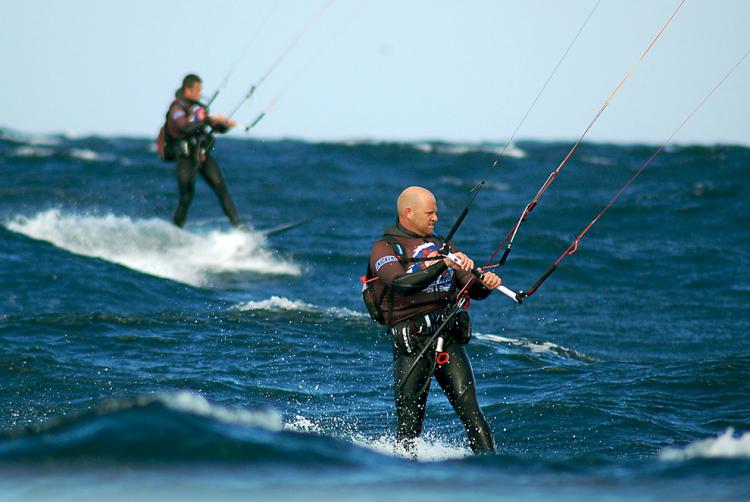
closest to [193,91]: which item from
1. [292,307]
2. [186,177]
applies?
[186,177]

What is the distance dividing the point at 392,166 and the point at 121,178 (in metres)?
10.9

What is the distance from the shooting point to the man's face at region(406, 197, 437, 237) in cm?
736

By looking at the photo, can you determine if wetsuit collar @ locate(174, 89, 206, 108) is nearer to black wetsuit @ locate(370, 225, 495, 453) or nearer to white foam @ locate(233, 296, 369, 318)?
white foam @ locate(233, 296, 369, 318)

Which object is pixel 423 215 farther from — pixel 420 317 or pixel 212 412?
pixel 212 412

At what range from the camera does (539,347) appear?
42.9ft

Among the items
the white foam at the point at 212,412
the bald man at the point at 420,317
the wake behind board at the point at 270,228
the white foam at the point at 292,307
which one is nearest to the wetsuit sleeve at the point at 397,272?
the bald man at the point at 420,317

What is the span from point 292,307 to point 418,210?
7.05 m

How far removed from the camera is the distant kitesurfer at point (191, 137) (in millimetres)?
15492

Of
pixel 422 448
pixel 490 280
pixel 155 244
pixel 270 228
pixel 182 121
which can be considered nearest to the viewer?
pixel 490 280

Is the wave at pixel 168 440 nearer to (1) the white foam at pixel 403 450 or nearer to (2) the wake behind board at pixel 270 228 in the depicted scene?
(1) the white foam at pixel 403 450

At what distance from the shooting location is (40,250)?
17266 millimetres

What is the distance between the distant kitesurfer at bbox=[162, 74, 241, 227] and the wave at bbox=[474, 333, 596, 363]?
5013 mm

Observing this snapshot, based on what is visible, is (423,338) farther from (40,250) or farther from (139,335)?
(40,250)

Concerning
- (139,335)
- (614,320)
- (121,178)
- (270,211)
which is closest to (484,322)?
(614,320)
